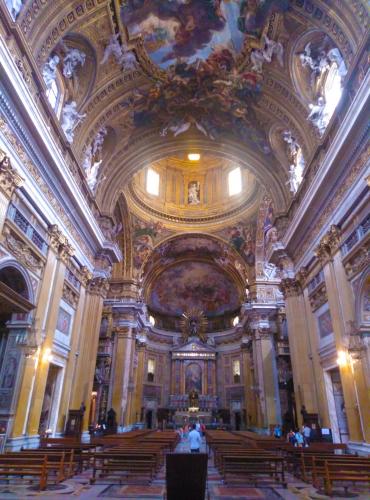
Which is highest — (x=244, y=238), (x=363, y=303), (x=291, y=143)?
(x=244, y=238)

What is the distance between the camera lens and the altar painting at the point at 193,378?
2992 centimetres

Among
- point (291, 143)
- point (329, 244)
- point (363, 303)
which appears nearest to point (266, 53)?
point (291, 143)

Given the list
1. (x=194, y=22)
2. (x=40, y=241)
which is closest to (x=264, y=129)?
(x=194, y=22)

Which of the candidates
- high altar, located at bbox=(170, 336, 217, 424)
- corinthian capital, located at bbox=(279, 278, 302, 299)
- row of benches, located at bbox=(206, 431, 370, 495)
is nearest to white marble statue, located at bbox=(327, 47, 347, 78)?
corinthian capital, located at bbox=(279, 278, 302, 299)

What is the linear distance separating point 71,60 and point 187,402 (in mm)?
25702

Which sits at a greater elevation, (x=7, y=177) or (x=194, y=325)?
(x=194, y=325)

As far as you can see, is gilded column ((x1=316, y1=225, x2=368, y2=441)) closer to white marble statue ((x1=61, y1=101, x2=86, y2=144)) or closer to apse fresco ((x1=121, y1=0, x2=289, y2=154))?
apse fresco ((x1=121, y1=0, x2=289, y2=154))

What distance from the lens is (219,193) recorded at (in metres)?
26.4

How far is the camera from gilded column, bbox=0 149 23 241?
8.03 meters

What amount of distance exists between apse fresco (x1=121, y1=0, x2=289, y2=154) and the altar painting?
20695mm

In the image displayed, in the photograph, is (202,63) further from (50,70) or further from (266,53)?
(50,70)

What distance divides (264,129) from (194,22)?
5091mm

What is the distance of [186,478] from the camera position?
13.1 feet

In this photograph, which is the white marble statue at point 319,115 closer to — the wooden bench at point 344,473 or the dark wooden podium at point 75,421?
the wooden bench at point 344,473
